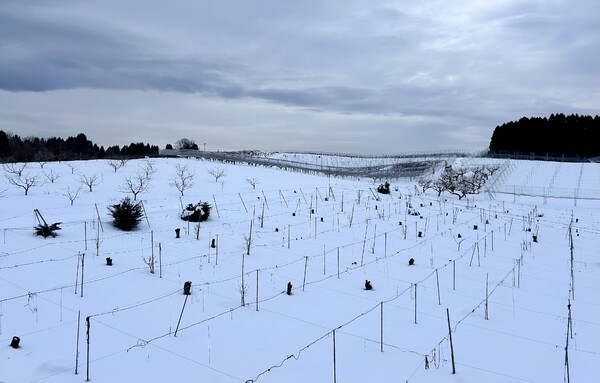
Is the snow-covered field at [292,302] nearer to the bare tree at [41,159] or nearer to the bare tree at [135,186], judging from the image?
the bare tree at [135,186]

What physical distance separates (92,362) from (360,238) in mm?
10185

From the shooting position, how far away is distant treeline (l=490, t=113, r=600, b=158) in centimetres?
6012

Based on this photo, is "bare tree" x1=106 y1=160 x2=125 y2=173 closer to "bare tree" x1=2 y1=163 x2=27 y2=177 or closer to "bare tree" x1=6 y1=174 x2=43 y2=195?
"bare tree" x1=2 y1=163 x2=27 y2=177

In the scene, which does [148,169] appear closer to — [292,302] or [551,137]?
[292,302]

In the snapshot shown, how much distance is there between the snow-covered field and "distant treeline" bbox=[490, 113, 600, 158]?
163ft

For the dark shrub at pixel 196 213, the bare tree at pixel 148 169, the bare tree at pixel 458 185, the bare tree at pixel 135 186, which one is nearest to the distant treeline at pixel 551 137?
the bare tree at pixel 458 185

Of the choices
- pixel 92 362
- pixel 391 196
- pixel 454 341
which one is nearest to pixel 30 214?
pixel 92 362

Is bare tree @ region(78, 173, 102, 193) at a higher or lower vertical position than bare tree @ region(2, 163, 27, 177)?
lower

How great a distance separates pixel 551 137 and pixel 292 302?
66.3 m

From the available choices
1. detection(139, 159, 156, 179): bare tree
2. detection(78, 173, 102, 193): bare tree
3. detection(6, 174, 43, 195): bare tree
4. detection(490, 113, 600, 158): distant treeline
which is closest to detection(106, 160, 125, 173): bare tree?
detection(139, 159, 156, 179): bare tree

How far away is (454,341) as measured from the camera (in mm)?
7137

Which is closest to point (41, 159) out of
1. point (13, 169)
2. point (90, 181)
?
point (13, 169)

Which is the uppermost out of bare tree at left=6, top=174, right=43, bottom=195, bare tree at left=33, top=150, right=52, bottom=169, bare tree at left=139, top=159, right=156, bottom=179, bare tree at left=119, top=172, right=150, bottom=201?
bare tree at left=33, top=150, right=52, bottom=169

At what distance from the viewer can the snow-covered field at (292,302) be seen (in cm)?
614
